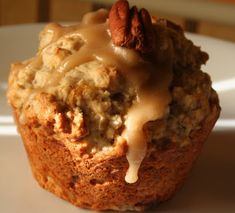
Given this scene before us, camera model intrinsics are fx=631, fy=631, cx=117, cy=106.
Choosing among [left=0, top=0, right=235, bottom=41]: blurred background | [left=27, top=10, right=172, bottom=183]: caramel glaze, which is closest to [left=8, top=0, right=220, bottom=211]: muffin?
[left=27, top=10, right=172, bottom=183]: caramel glaze

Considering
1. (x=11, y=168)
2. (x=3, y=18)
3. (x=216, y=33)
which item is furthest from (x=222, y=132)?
(x=3, y=18)

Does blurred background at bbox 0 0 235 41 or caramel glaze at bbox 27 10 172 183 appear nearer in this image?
caramel glaze at bbox 27 10 172 183

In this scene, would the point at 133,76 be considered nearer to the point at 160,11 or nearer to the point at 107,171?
the point at 107,171

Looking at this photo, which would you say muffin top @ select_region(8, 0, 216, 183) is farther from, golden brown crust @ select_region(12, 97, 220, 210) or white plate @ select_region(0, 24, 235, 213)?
white plate @ select_region(0, 24, 235, 213)

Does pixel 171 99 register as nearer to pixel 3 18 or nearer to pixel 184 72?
pixel 184 72

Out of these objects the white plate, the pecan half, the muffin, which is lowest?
the white plate

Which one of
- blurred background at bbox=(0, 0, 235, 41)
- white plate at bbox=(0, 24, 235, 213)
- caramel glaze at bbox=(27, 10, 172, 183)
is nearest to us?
caramel glaze at bbox=(27, 10, 172, 183)

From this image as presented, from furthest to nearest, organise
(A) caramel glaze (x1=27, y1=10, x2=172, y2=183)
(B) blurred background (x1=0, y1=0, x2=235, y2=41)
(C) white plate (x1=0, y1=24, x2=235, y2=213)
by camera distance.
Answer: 1. (B) blurred background (x1=0, y1=0, x2=235, y2=41)
2. (C) white plate (x1=0, y1=24, x2=235, y2=213)
3. (A) caramel glaze (x1=27, y1=10, x2=172, y2=183)
